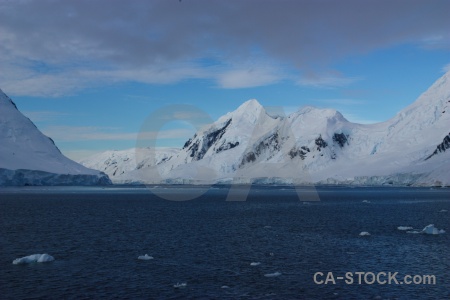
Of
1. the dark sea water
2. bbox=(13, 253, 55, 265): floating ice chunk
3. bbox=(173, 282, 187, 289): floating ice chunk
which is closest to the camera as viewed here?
the dark sea water

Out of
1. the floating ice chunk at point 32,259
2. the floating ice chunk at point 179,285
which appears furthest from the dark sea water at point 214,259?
the floating ice chunk at point 32,259

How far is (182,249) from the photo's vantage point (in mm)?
44875

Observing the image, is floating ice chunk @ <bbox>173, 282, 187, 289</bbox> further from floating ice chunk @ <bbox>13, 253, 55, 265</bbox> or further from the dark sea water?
floating ice chunk @ <bbox>13, 253, 55, 265</bbox>

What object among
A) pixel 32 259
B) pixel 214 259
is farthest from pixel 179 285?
pixel 32 259

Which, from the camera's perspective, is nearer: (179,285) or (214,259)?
(179,285)

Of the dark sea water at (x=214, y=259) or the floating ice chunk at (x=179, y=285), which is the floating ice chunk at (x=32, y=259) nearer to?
the dark sea water at (x=214, y=259)

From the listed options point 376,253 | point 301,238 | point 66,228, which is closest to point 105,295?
point 376,253

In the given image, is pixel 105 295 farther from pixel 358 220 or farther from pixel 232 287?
pixel 358 220

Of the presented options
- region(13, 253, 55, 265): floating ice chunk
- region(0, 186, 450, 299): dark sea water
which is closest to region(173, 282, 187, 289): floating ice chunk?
region(0, 186, 450, 299): dark sea water

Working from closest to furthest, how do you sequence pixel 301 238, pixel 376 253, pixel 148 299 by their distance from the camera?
pixel 148 299
pixel 376 253
pixel 301 238

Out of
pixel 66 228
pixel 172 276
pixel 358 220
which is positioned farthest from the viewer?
pixel 358 220

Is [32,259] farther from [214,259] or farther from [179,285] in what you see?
[214,259]

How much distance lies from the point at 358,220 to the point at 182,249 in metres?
38.6

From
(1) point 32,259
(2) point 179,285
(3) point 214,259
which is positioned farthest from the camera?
(3) point 214,259
